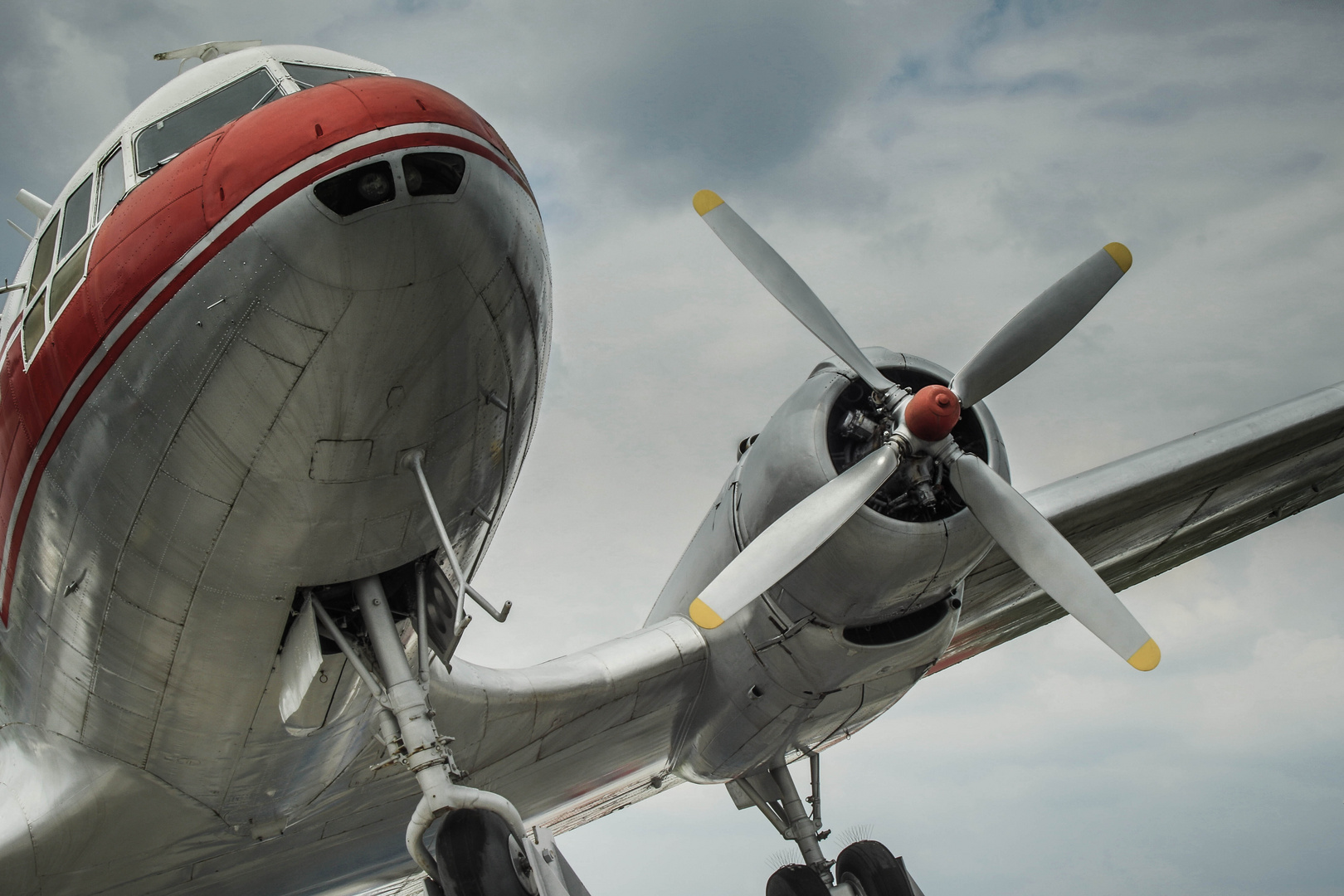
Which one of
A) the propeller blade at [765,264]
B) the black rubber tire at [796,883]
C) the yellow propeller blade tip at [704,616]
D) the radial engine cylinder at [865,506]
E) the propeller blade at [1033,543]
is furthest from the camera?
the black rubber tire at [796,883]

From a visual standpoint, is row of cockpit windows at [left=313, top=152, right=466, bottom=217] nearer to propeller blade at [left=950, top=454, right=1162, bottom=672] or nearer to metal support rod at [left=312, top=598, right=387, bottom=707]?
metal support rod at [left=312, top=598, right=387, bottom=707]

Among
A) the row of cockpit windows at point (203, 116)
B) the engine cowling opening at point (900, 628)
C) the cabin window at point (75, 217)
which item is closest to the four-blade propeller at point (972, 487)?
the engine cowling opening at point (900, 628)

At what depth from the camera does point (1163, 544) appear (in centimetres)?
1079

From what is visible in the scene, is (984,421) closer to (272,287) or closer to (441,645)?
(441,645)

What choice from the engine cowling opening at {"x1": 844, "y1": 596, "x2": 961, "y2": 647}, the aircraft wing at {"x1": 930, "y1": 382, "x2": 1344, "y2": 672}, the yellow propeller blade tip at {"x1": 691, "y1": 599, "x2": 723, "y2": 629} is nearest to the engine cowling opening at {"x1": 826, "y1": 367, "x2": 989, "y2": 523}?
the engine cowling opening at {"x1": 844, "y1": 596, "x2": 961, "y2": 647}

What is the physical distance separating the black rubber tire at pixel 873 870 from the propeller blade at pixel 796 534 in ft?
16.6

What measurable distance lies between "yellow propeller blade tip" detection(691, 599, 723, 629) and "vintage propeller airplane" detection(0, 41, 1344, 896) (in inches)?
1.4

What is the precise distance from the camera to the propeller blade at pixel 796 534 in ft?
21.8

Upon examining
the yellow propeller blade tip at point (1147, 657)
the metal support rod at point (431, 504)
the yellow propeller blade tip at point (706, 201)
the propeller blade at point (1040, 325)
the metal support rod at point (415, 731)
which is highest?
the yellow propeller blade tip at point (706, 201)

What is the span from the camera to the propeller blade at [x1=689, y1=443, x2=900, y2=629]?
664cm

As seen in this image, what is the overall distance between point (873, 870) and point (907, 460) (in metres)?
5.32

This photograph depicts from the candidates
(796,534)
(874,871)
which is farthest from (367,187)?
(874,871)

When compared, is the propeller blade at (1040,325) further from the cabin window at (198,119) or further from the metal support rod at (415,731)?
the cabin window at (198,119)

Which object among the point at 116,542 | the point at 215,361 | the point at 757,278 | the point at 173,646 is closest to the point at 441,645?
the point at 173,646
